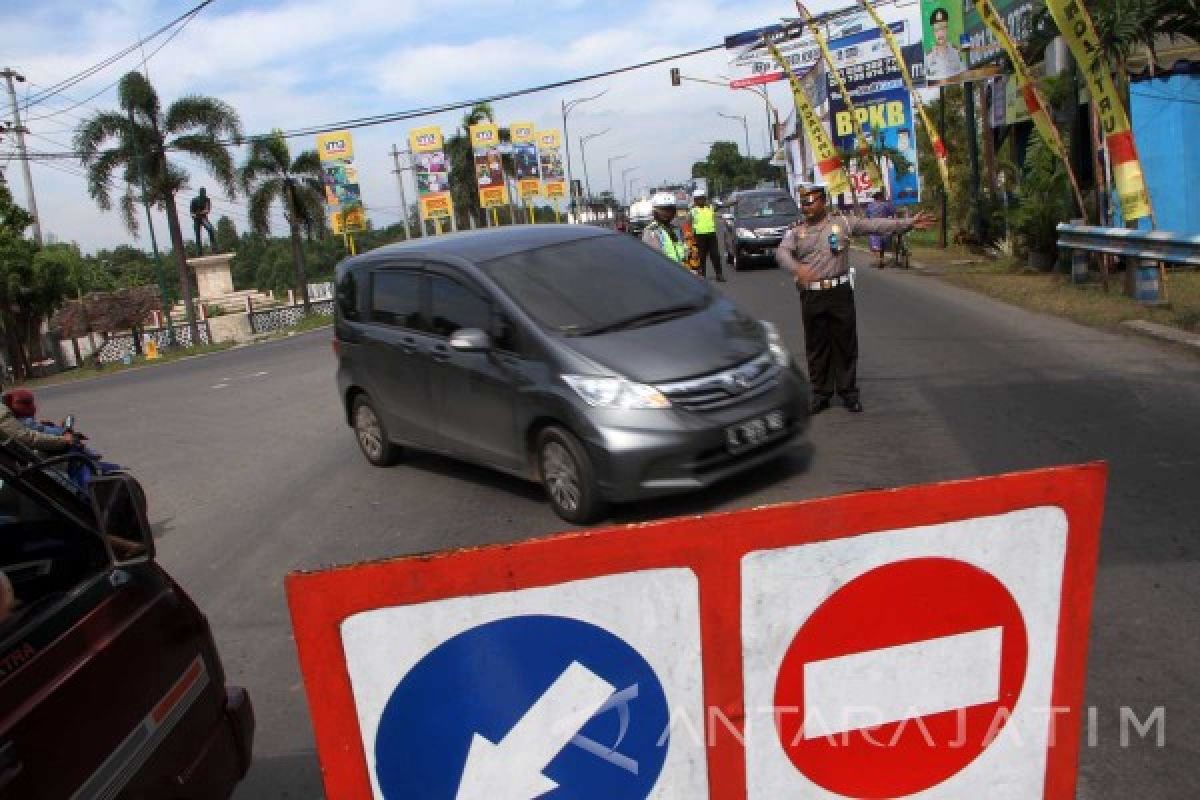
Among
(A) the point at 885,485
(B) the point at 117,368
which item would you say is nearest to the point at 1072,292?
(A) the point at 885,485

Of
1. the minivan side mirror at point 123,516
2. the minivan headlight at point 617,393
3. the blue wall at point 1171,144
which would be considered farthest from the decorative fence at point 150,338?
the minivan side mirror at point 123,516

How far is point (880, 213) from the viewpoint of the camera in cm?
1805

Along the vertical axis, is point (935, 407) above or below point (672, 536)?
below

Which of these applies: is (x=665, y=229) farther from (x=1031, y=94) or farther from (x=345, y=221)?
(x=345, y=221)

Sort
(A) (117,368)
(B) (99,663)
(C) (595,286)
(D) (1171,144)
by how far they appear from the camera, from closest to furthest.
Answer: (B) (99,663)
(C) (595,286)
(D) (1171,144)
(A) (117,368)

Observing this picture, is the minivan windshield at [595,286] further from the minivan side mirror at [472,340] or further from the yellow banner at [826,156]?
the yellow banner at [826,156]

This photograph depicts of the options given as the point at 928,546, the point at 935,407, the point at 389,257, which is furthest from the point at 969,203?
the point at 928,546

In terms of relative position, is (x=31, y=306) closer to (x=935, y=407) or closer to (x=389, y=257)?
(x=389, y=257)

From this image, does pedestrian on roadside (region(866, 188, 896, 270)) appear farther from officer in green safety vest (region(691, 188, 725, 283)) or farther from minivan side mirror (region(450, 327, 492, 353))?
minivan side mirror (region(450, 327, 492, 353))

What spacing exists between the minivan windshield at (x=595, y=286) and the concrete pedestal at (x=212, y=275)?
136 feet

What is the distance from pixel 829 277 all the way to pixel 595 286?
212 cm

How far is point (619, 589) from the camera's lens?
6.58 feet

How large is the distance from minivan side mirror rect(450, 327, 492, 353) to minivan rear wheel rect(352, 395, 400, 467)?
175 cm

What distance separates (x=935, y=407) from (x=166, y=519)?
5.98 meters
